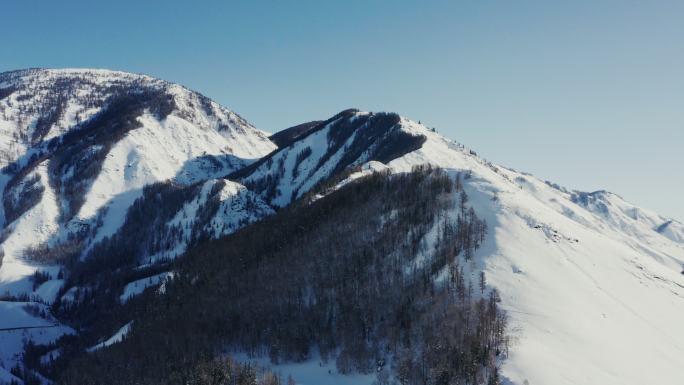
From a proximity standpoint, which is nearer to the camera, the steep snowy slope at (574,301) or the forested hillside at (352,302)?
the steep snowy slope at (574,301)

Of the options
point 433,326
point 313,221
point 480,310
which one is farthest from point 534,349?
point 313,221

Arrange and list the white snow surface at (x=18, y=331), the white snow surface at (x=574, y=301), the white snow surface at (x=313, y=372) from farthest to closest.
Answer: the white snow surface at (x=18, y=331) → the white snow surface at (x=313, y=372) → the white snow surface at (x=574, y=301)

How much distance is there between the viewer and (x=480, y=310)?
2367 inches

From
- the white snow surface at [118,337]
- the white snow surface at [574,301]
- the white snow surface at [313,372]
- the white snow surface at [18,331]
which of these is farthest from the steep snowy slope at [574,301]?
the white snow surface at [18,331]

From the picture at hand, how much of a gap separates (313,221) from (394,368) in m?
60.5

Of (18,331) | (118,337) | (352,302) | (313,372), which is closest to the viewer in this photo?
(313,372)

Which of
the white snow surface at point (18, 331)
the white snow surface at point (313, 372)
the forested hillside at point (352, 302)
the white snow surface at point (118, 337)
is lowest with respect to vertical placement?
the white snow surface at point (18, 331)

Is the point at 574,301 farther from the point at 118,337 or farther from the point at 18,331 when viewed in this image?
the point at 18,331

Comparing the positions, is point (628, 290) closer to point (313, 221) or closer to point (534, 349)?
point (534, 349)

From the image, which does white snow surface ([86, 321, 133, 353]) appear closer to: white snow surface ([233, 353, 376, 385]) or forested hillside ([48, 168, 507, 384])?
→ forested hillside ([48, 168, 507, 384])

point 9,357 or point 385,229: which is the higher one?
point 385,229

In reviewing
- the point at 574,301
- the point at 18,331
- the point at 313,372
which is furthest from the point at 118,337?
the point at 574,301

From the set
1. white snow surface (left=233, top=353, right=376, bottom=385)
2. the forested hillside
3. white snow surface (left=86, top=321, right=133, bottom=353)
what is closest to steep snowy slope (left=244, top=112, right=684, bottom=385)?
the forested hillside

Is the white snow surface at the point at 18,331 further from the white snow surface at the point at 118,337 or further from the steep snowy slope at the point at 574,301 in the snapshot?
the steep snowy slope at the point at 574,301
